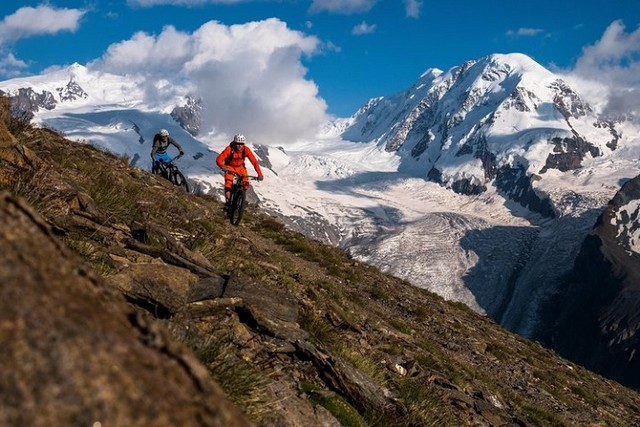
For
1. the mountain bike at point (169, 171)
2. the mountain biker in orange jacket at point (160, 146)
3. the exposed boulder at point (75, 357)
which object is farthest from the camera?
the mountain bike at point (169, 171)

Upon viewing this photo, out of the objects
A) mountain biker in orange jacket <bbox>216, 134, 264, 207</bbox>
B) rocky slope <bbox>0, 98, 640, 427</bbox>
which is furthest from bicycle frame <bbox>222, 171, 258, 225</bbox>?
rocky slope <bbox>0, 98, 640, 427</bbox>

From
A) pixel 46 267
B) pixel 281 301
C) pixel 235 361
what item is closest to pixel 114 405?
pixel 46 267

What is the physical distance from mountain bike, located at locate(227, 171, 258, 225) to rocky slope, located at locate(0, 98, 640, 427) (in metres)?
3.17

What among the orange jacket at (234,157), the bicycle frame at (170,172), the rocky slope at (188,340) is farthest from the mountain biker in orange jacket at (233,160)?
the bicycle frame at (170,172)

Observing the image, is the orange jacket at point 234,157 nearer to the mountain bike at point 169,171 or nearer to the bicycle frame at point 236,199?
the bicycle frame at point 236,199

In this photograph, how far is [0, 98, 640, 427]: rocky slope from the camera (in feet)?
5.36

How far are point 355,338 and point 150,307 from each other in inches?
204

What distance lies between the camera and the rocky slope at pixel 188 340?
1634mm

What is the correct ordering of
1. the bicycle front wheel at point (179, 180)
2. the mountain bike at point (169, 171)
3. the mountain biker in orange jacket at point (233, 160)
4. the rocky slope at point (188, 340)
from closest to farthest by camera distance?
the rocky slope at point (188, 340) < the mountain biker in orange jacket at point (233, 160) < the mountain bike at point (169, 171) < the bicycle front wheel at point (179, 180)

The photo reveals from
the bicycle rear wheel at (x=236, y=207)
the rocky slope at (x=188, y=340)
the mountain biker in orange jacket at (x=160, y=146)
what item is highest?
the mountain biker in orange jacket at (x=160, y=146)

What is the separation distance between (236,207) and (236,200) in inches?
11.0

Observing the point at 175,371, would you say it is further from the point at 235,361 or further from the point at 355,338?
the point at 355,338

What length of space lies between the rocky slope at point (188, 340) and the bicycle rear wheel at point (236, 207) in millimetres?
3238

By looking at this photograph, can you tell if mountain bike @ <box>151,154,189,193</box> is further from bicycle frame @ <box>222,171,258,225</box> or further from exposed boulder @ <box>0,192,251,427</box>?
exposed boulder @ <box>0,192,251,427</box>
